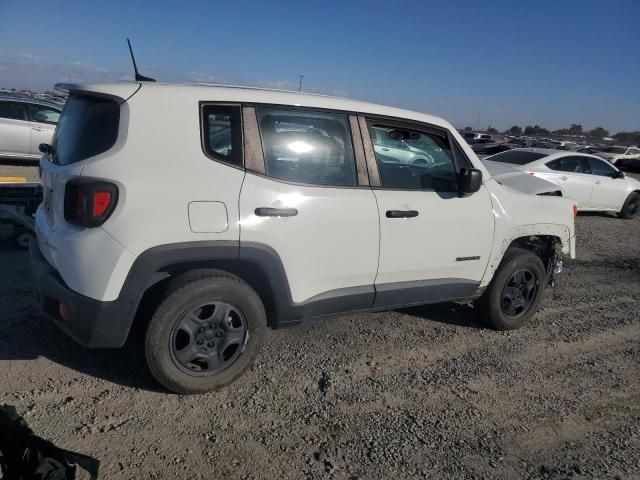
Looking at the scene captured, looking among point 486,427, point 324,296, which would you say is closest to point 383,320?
point 324,296

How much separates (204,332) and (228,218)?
71 cm

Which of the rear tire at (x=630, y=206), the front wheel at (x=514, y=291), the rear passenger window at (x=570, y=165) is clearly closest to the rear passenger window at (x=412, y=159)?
the front wheel at (x=514, y=291)

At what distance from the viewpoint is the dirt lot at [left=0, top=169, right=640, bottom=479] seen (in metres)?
2.80

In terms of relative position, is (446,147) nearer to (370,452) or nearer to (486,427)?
(486,427)

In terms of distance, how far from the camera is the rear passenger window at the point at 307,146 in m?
3.34

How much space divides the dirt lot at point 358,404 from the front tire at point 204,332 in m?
0.15

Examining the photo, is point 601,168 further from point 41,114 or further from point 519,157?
point 41,114

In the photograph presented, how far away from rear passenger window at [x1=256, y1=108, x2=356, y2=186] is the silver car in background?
1047cm

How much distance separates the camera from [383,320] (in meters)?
4.78

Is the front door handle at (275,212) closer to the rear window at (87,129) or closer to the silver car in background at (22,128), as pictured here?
the rear window at (87,129)

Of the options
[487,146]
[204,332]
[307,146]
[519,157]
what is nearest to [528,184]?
[519,157]

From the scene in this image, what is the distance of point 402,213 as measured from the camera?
3738 millimetres

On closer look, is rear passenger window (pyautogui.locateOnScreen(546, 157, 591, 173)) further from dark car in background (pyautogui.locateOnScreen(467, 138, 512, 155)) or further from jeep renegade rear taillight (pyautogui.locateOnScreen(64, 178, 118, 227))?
dark car in background (pyautogui.locateOnScreen(467, 138, 512, 155))

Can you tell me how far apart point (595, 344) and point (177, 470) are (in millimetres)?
3760
